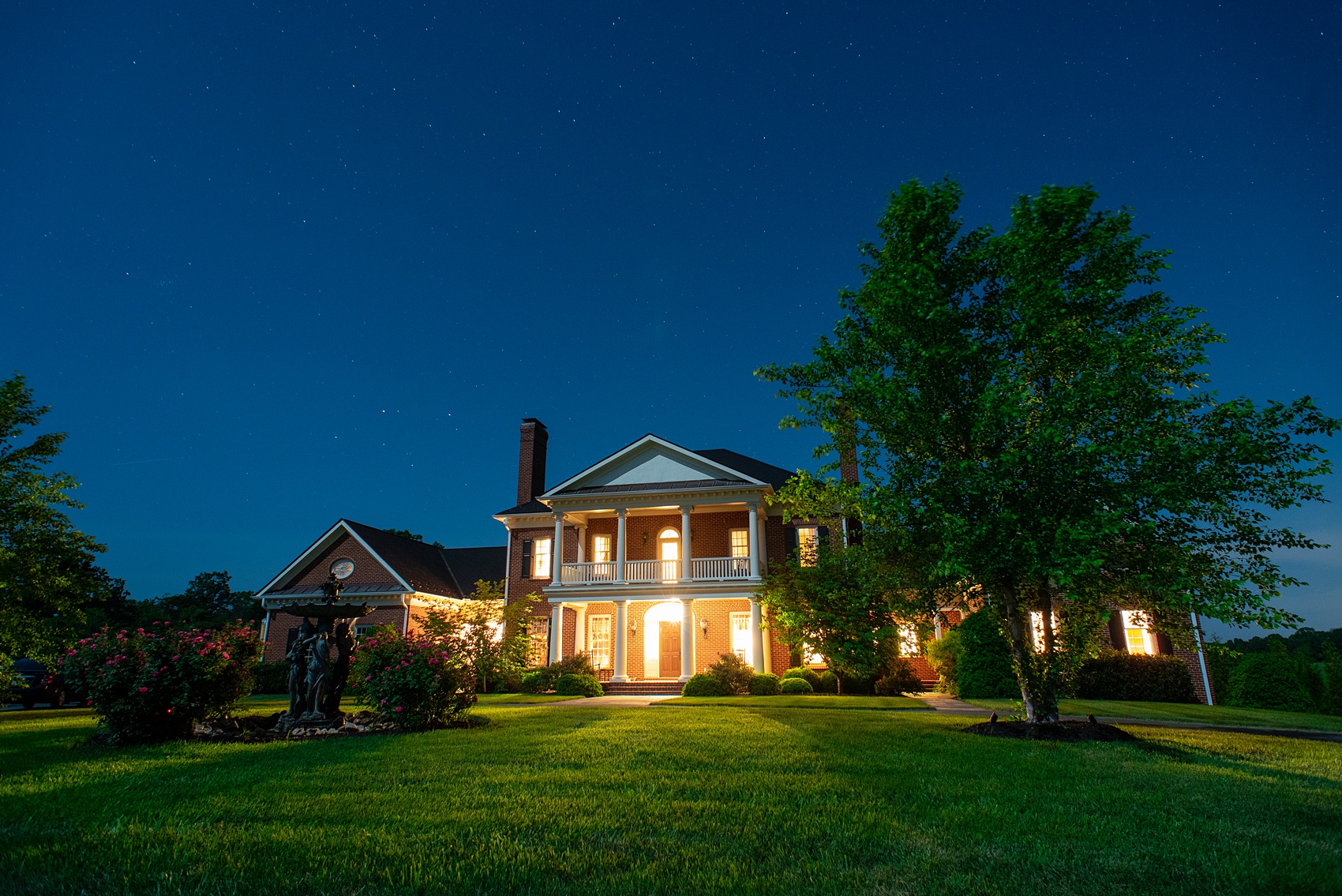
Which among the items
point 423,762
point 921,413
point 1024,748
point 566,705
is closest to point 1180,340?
point 921,413

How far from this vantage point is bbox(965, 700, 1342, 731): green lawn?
1388 cm

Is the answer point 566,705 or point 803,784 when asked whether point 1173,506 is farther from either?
point 566,705

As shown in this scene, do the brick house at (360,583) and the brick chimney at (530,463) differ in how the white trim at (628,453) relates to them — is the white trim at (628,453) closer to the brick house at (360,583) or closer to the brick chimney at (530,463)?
the brick chimney at (530,463)

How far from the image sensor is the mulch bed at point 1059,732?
34.2 feet

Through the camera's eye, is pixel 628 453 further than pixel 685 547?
Yes

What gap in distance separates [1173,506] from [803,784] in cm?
667

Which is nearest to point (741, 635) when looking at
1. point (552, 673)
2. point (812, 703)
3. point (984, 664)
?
point (552, 673)

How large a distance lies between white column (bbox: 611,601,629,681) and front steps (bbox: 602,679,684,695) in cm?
30

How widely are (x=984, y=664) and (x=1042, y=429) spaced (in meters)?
12.9

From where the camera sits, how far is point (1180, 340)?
10766 millimetres

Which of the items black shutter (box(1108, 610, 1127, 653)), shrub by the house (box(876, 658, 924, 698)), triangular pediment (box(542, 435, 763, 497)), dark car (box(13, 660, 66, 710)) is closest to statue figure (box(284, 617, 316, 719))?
dark car (box(13, 660, 66, 710))

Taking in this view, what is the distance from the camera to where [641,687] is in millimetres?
24391

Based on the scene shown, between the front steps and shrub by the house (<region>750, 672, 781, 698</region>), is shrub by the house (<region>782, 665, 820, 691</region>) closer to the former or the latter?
shrub by the house (<region>750, 672, 781, 698</region>)

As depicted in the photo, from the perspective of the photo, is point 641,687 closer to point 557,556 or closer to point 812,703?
point 557,556
